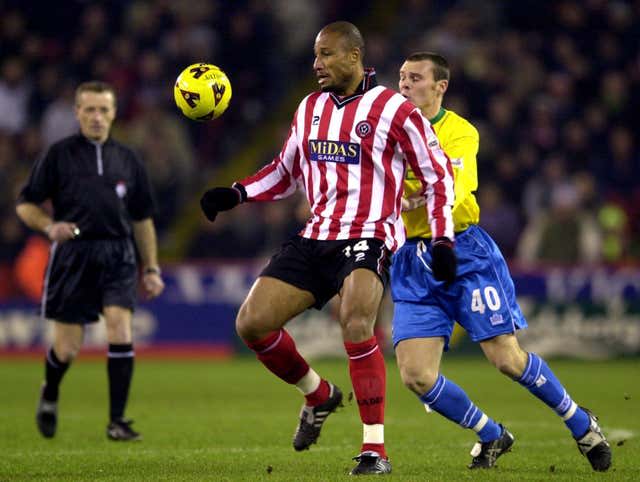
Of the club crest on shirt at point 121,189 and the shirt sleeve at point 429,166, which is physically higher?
the shirt sleeve at point 429,166

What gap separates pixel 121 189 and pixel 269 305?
96.5 inches

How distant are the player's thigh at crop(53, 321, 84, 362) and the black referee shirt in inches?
23.2

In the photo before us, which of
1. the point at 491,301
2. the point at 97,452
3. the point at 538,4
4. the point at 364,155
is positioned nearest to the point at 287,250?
the point at 364,155

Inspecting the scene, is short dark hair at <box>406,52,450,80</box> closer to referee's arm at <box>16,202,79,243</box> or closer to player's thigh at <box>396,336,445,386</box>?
player's thigh at <box>396,336,445,386</box>

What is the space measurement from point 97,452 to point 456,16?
1141 cm

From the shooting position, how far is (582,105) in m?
16.5

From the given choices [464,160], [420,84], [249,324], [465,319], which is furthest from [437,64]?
[249,324]

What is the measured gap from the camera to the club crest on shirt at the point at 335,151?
20.7 ft

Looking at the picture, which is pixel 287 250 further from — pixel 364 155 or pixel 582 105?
pixel 582 105

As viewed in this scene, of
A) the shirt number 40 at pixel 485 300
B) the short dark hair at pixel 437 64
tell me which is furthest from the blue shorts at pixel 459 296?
the short dark hair at pixel 437 64

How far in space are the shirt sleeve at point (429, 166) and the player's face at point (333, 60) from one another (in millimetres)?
398

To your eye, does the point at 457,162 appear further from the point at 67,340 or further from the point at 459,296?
the point at 67,340

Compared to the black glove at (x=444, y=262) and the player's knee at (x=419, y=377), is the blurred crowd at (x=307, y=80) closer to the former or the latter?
the player's knee at (x=419, y=377)

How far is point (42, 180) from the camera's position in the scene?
27.5 feet
